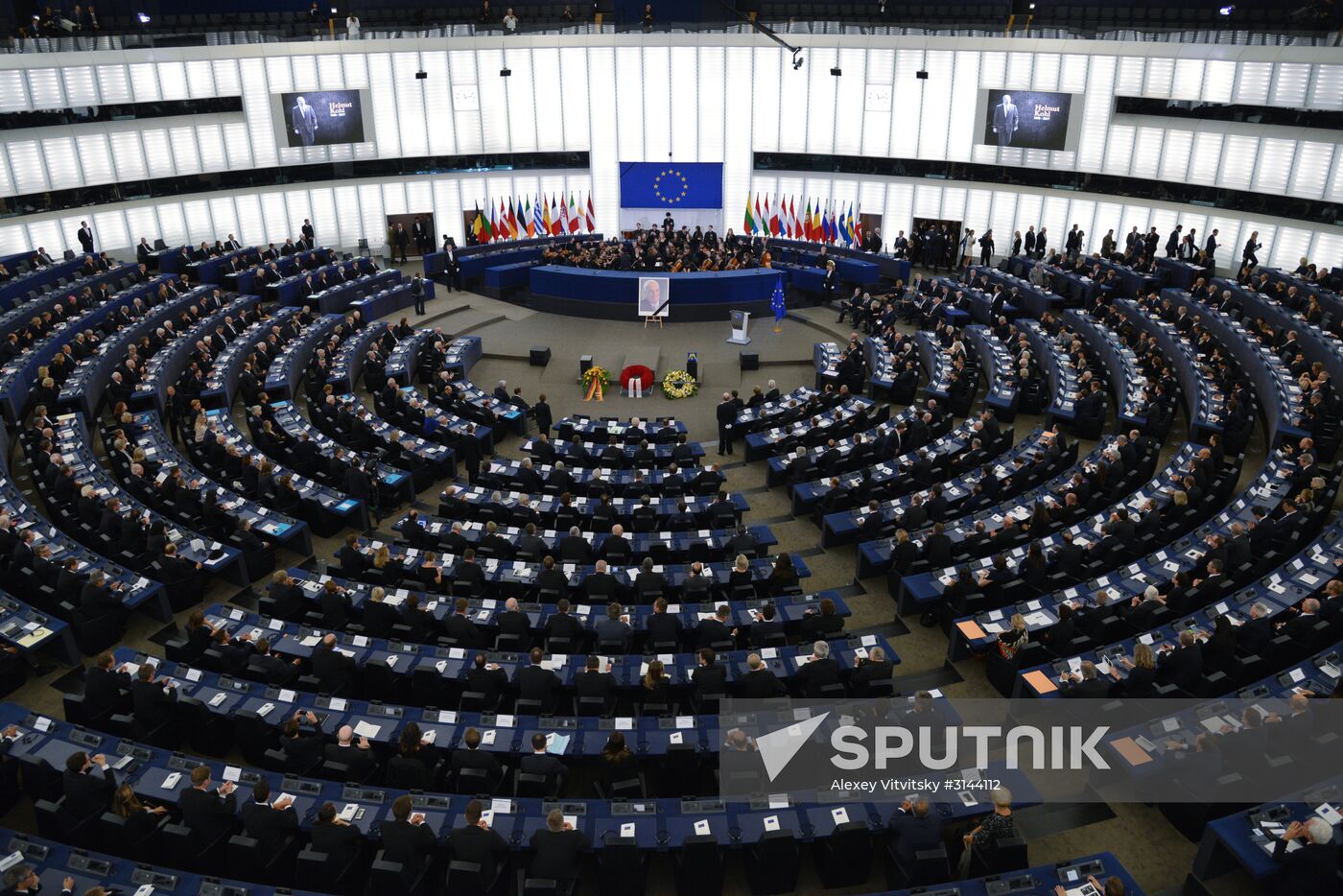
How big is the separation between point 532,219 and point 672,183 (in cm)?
682

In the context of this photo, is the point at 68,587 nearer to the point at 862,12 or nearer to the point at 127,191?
the point at 127,191

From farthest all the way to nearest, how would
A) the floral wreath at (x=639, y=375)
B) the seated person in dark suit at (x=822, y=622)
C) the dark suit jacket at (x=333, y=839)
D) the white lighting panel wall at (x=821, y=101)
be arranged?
the white lighting panel wall at (x=821, y=101) < the floral wreath at (x=639, y=375) < the seated person in dark suit at (x=822, y=622) < the dark suit jacket at (x=333, y=839)

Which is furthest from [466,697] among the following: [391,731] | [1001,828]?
[1001,828]

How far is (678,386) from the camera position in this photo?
25859 mm

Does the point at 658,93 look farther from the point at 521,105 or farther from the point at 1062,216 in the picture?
the point at 1062,216

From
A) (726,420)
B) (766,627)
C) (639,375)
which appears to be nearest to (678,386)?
(639,375)

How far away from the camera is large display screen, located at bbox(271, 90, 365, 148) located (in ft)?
122

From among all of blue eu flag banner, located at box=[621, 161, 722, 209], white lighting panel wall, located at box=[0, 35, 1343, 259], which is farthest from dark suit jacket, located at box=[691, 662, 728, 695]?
blue eu flag banner, located at box=[621, 161, 722, 209]

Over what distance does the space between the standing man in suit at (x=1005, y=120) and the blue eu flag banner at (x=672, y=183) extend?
40.0ft

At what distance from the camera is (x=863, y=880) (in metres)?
10.4

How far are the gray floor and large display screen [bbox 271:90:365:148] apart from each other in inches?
243

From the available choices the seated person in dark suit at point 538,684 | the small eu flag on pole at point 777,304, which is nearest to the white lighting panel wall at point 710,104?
the small eu flag on pole at point 777,304

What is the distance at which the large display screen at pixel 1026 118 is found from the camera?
115 feet

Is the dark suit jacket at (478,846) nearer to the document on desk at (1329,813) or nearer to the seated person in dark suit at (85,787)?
the seated person in dark suit at (85,787)
